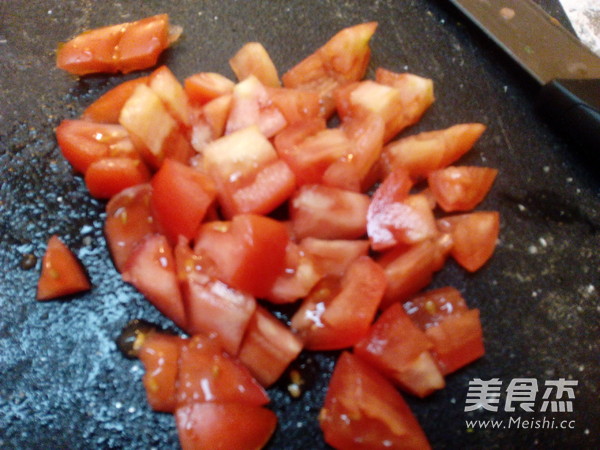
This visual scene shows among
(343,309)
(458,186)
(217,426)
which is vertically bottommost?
(217,426)

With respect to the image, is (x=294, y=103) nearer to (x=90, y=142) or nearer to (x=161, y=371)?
(x=90, y=142)

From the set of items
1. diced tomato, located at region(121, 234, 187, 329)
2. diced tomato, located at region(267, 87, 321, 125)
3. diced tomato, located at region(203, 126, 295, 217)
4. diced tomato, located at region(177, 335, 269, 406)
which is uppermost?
diced tomato, located at region(267, 87, 321, 125)

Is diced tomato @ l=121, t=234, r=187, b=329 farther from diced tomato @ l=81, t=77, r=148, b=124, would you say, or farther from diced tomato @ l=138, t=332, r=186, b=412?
diced tomato @ l=81, t=77, r=148, b=124

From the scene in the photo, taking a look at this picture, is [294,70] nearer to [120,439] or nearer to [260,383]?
[260,383]

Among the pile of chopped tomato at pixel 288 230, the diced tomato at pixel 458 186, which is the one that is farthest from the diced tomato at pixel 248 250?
the diced tomato at pixel 458 186

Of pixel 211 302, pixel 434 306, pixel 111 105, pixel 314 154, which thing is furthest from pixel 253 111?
pixel 434 306

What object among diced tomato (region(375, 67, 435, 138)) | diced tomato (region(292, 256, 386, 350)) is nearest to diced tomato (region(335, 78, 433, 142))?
diced tomato (region(375, 67, 435, 138))

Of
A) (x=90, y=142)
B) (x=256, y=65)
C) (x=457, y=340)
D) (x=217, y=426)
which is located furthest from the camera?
(x=256, y=65)
